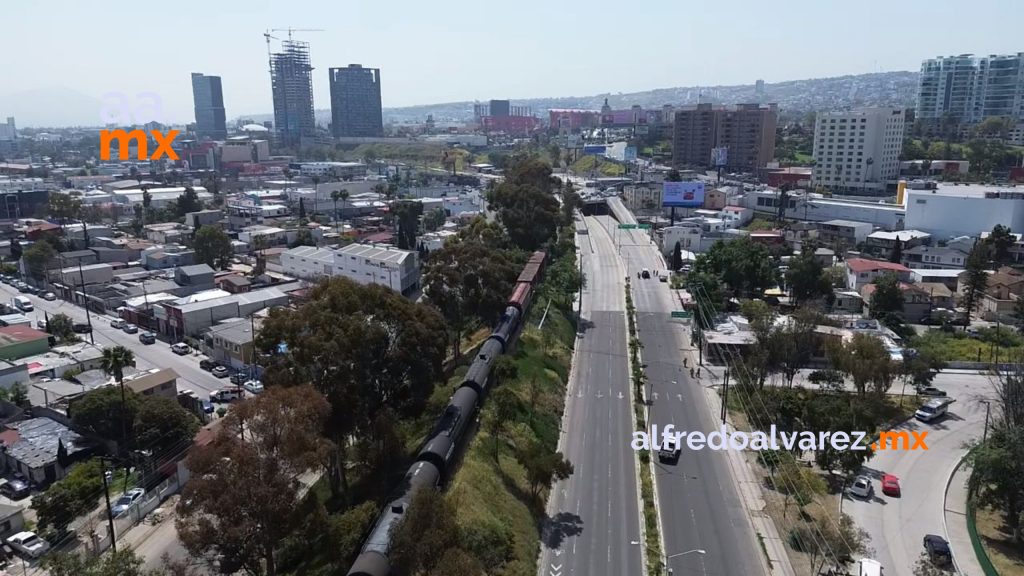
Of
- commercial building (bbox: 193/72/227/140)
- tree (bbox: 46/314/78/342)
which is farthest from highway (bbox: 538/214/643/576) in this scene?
commercial building (bbox: 193/72/227/140)

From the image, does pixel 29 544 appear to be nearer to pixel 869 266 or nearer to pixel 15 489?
pixel 15 489

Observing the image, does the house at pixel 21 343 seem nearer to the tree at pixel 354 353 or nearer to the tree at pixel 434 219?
the tree at pixel 354 353

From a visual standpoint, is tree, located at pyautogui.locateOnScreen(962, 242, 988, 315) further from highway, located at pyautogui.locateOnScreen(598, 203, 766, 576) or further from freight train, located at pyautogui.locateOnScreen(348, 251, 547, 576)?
freight train, located at pyautogui.locateOnScreen(348, 251, 547, 576)

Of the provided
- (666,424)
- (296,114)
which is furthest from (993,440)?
(296,114)

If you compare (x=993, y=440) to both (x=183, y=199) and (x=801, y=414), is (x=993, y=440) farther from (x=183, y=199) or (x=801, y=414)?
(x=183, y=199)

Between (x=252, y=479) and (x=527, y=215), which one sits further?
(x=527, y=215)

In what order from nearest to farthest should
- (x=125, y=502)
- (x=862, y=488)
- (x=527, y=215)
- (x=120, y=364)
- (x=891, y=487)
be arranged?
1. (x=120, y=364)
2. (x=125, y=502)
3. (x=862, y=488)
4. (x=891, y=487)
5. (x=527, y=215)

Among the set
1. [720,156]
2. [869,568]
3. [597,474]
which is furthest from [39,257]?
[720,156]
